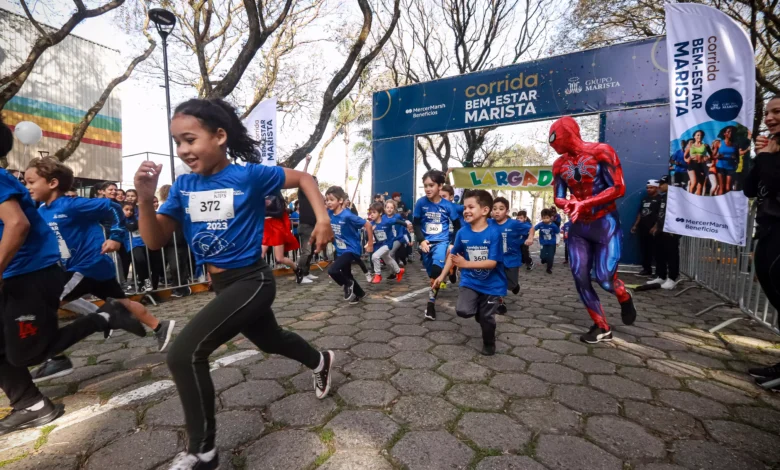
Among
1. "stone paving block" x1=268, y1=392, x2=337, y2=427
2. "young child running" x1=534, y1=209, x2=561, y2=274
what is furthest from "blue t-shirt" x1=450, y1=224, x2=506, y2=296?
"young child running" x1=534, y1=209, x2=561, y2=274

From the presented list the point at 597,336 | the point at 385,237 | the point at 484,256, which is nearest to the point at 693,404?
the point at 597,336

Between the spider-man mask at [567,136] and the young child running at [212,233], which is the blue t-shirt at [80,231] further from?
the spider-man mask at [567,136]

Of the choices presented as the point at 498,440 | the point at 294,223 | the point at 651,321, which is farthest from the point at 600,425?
the point at 294,223

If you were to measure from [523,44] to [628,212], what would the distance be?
1052cm

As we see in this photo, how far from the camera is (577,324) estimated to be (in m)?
4.24

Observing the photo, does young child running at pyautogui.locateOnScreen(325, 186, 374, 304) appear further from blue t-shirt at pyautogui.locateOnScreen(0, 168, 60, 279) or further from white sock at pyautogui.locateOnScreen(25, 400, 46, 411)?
white sock at pyautogui.locateOnScreen(25, 400, 46, 411)

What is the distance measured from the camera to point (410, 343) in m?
3.54

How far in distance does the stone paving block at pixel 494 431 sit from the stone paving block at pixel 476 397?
0.33 feet

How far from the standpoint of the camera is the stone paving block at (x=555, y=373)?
2764mm

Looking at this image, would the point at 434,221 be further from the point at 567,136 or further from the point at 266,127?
the point at 266,127

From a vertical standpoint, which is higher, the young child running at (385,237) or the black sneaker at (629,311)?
the young child running at (385,237)

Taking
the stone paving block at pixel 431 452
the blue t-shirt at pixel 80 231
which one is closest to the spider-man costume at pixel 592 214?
the stone paving block at pixel 431 452

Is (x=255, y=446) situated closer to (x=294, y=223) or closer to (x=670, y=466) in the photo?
(x=670, y=466)

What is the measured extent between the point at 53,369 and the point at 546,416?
371 centimetres
